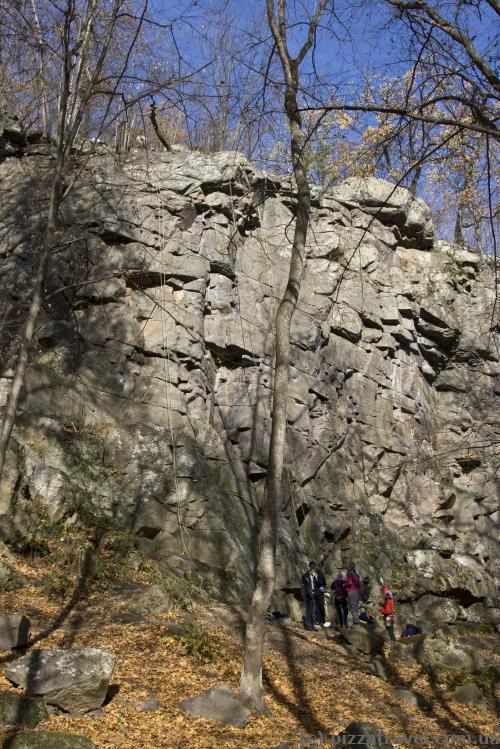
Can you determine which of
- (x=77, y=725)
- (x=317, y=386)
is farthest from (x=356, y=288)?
(x=77, y=725)

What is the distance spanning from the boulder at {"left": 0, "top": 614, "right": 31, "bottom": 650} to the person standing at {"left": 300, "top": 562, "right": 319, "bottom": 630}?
6.94 m

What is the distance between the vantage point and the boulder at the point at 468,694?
31.7 feet

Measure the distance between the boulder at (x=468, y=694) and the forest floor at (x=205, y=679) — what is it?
0.46ft

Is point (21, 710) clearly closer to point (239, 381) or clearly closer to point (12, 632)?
point (12, 632)

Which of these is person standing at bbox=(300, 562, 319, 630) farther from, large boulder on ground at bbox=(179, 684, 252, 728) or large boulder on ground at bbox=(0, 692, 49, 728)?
large boulder on ground at bbox=(0, 692, 49, 728)

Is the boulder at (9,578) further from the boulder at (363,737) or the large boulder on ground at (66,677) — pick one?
the boulder at (363,737)

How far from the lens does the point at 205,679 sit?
346 inches

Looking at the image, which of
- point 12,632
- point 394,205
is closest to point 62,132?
point 12,632

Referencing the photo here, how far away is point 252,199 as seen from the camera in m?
21.4

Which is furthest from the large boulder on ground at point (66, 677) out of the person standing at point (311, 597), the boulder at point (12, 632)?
the person standing at point (311, 597)

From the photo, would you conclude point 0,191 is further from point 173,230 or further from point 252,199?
point 252,199

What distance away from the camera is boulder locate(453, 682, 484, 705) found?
9.66m

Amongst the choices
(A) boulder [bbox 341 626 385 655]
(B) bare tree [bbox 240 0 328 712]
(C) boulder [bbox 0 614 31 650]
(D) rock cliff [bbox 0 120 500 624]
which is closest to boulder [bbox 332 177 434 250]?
(D) rock cliff [bbox 0 120 500 624]

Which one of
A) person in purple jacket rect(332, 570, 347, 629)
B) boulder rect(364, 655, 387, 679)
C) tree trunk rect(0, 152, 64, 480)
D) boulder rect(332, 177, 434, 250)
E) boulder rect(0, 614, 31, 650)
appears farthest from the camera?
boulder rect(332, 177, 434, 250)
